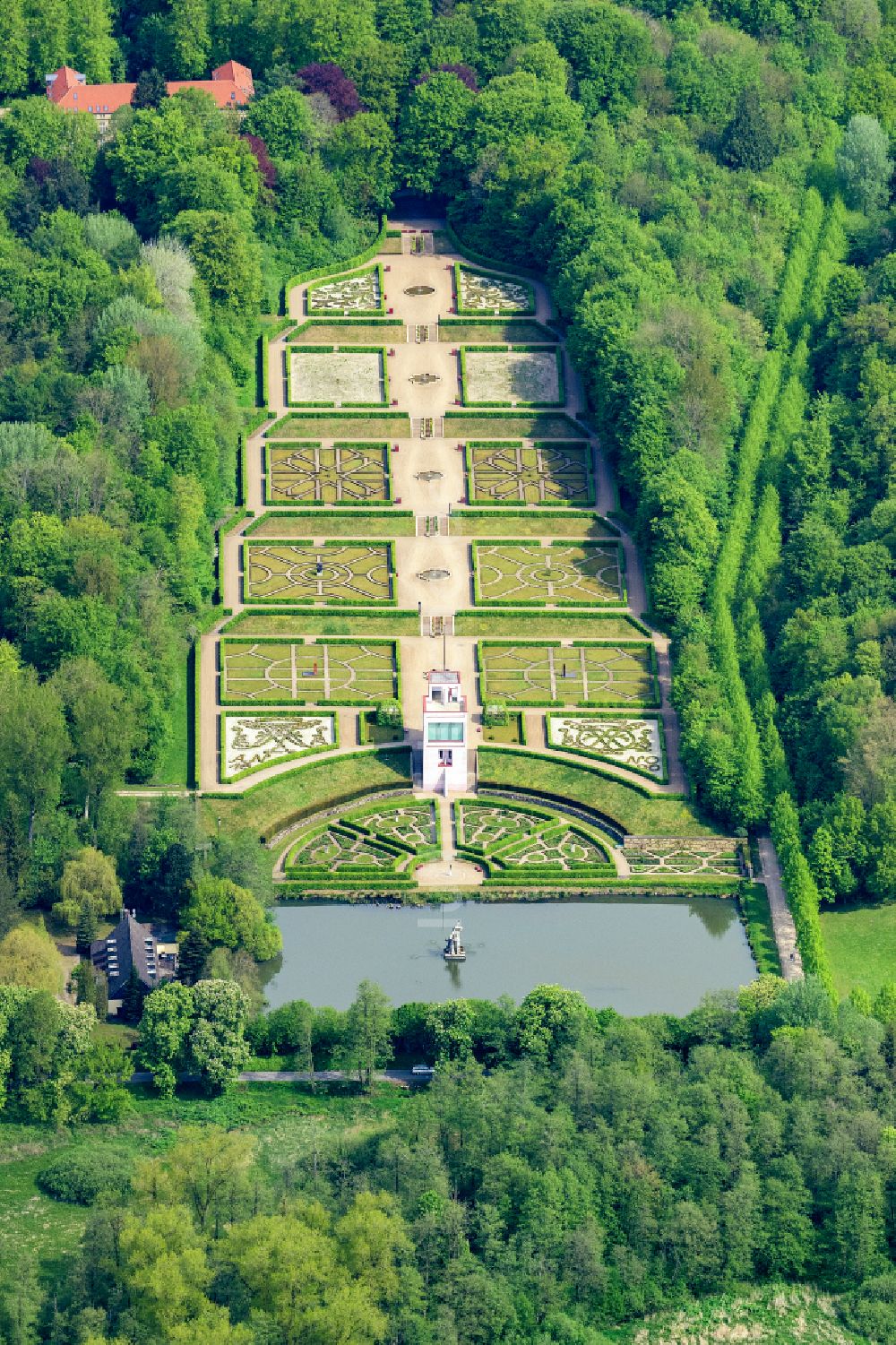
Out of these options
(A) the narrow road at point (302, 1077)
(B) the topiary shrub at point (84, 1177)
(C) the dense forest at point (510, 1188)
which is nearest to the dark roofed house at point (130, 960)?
(C) the dense forest at point (510, 1188)

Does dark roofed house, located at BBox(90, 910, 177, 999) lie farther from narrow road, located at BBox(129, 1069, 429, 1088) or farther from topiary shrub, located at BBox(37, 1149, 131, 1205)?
topiary shrub, located at BBox(37, 1149, 131, 1205)

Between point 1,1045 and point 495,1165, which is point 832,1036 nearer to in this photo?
point 495,1165

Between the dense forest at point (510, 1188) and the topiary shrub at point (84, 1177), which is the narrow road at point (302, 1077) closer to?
the dense forest at point (510, 1188)

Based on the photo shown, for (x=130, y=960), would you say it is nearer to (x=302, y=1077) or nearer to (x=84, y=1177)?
(x=302, y=1077)

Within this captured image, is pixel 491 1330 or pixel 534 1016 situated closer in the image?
pixel 491 1330

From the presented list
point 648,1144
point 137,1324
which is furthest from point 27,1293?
point 648,1144

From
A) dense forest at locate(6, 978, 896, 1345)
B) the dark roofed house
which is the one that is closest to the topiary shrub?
dense forest at locate(6, 978, 896, 1345)
